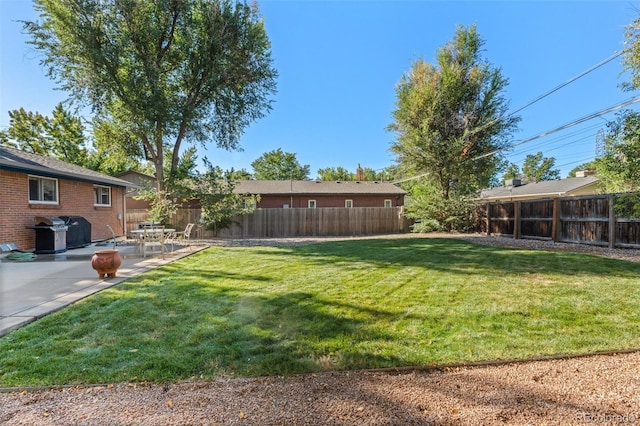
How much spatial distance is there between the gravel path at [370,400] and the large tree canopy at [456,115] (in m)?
16.2

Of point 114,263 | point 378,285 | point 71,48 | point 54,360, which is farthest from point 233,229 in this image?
point 54,360

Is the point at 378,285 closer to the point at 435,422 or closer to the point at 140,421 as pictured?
the point at 435,422

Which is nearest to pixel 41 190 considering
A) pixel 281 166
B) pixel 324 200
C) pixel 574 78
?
pixel 324 200

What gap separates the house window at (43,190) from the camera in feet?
34.5

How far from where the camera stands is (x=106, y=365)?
277 centimetres

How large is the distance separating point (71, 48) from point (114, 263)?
35.5 feet

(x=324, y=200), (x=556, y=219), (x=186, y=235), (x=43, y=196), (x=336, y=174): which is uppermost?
(x=336, y=174)

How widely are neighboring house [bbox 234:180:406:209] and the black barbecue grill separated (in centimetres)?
1435

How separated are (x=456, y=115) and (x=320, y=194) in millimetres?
11482

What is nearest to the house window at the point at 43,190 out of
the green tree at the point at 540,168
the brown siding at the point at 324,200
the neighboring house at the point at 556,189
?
the brown siding at the point at 324,200

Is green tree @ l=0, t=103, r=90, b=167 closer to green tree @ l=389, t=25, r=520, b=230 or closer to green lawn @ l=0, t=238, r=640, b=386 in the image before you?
green tree @ l=389, t=25, r=520, b=230

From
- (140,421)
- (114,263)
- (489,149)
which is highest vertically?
(489,149)

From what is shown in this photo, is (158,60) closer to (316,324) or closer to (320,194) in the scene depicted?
(316,324)

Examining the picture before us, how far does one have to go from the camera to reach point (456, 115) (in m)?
18.0
